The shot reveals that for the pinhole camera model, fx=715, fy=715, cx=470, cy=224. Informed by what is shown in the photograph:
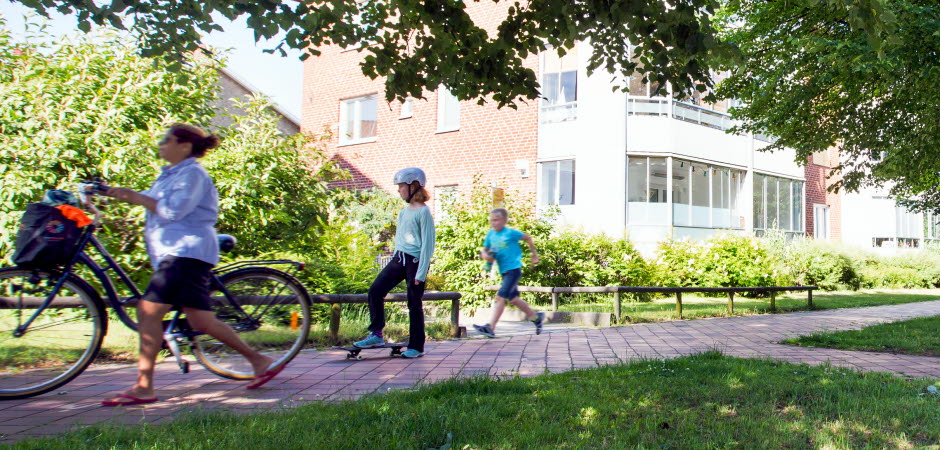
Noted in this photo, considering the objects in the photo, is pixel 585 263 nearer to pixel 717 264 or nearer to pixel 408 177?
pixel 717 264

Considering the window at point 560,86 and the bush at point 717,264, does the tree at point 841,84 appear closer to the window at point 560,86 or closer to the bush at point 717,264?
the bush at point 717,264

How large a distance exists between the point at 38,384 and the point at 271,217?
3394 millimetres

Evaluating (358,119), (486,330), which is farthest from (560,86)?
(486,330)

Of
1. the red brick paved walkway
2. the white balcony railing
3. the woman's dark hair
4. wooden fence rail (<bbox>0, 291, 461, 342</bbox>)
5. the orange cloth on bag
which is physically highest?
the white balcony railing

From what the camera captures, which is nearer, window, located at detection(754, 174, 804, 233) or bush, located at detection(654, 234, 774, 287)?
bush, located at detection(654, 234, 774, 287)

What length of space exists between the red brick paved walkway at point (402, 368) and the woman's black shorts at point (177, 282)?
0.58 m

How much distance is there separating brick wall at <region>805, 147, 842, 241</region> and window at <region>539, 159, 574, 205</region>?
10597mm

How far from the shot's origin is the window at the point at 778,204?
71.8ft

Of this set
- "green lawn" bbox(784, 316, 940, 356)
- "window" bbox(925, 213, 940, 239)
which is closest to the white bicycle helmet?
"green lawn" bbox(784, 316, 940, 356)

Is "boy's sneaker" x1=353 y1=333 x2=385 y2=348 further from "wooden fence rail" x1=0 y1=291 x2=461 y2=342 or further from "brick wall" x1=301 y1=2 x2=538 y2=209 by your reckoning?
"brick wall" x1=301 y1=2 x2=538 y2=209

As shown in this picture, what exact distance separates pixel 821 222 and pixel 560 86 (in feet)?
43.7

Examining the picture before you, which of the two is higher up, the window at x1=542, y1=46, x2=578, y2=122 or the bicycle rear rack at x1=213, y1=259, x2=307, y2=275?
the window at x1=542, y1=46, x2=578, y2=122

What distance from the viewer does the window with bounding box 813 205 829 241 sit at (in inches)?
1022

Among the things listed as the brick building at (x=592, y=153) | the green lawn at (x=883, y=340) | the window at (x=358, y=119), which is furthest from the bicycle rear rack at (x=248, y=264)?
the window at (x=358, y=119)
